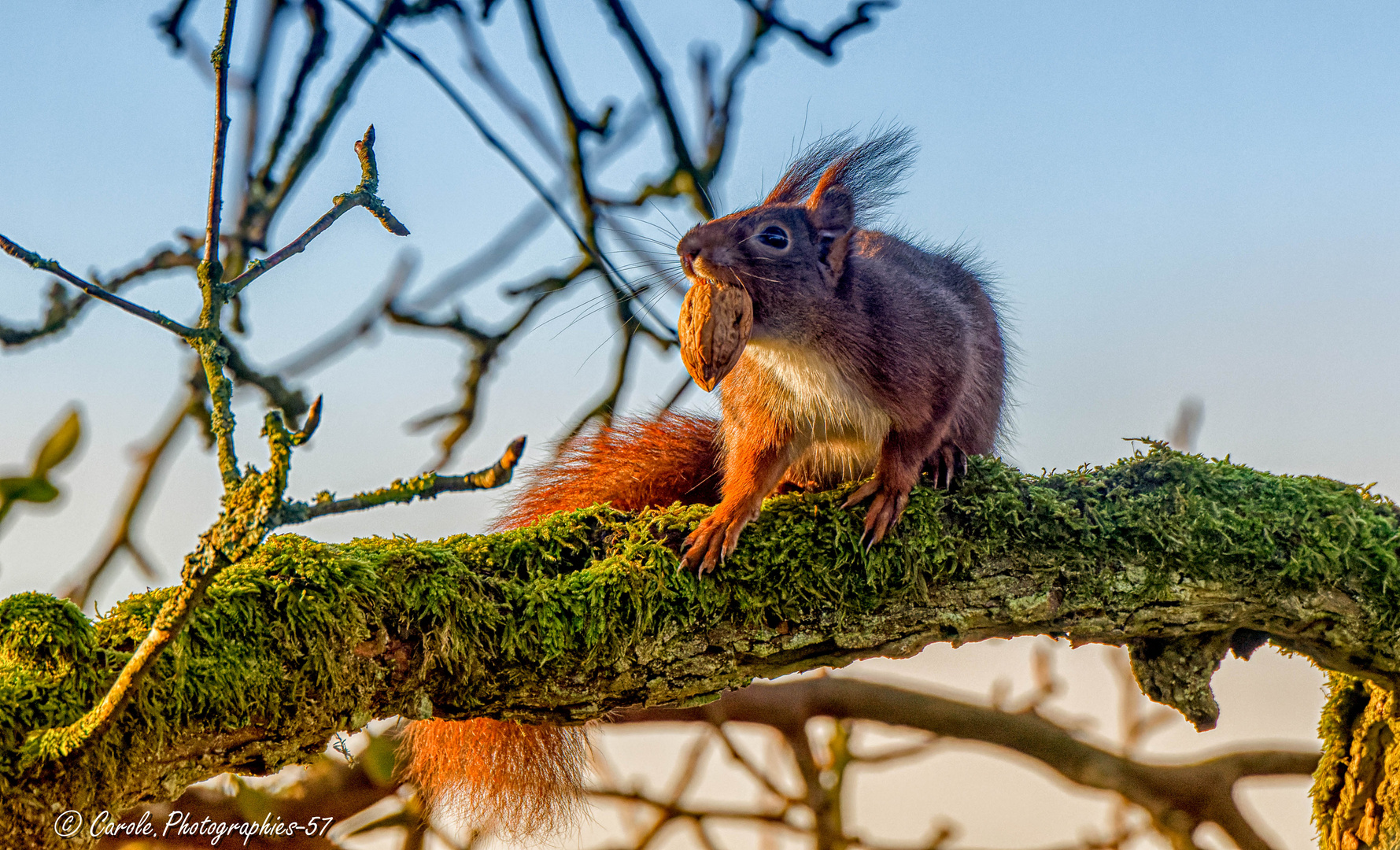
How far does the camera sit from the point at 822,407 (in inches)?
105

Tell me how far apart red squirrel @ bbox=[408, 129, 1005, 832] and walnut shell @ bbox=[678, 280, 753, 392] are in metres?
0.09

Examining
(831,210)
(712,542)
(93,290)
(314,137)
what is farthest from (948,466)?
(314,137)

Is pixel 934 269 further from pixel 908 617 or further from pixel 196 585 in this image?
pixel 196 585

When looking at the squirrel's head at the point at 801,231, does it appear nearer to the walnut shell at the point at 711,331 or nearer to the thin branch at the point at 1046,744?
the walnut shell at the point at 711,331

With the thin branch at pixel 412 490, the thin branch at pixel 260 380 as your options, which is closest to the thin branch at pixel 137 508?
the thin branch at pixel 260 380

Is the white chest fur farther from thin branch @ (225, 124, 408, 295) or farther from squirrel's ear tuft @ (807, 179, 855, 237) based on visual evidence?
thin branch @ (225, 124, 408, 295)

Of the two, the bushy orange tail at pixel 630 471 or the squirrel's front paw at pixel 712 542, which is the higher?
the bushy orange tail at pixel 630 471

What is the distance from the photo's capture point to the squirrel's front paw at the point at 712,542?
86.2 inches

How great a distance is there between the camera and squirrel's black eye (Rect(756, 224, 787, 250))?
2621mm

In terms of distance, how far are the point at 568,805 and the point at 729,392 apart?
116 centimetres

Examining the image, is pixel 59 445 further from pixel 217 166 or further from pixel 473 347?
pixel 473 347

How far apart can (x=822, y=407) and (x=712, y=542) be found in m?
0.61

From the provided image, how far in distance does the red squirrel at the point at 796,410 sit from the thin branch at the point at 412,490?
1.09 metres

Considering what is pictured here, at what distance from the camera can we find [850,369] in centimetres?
264
